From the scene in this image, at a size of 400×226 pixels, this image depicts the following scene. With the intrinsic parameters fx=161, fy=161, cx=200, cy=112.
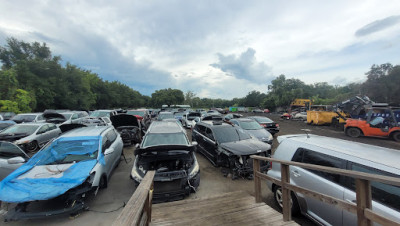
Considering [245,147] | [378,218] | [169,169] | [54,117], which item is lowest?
[169,169]

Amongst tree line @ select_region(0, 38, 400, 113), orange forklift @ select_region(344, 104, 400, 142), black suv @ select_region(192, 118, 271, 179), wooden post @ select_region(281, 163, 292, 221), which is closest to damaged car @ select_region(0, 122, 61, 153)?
black suv @ select_region(192, 118, 271, 179)

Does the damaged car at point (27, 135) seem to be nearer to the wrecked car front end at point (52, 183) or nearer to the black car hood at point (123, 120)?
the black car hood at point (123, 120)

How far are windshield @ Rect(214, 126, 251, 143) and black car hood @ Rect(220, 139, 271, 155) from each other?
282mm

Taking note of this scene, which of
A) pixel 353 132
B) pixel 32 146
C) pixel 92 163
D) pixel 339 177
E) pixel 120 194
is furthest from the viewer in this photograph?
pixel 353 132

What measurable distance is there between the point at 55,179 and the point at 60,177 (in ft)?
0.31

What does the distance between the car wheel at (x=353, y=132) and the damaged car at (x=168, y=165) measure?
44.7 ft

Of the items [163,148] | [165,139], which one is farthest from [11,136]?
[163,148]

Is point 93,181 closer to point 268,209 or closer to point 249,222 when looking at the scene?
point 249,222

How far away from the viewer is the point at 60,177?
3.42 meters

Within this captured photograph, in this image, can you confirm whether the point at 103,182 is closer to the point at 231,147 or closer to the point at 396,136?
the point at 231,147

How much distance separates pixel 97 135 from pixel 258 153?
16.8 ft

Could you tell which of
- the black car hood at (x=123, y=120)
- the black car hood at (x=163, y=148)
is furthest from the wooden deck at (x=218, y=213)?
the black car hood at (x=123, y=120)

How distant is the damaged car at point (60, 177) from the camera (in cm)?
304

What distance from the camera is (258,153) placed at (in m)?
5.28
